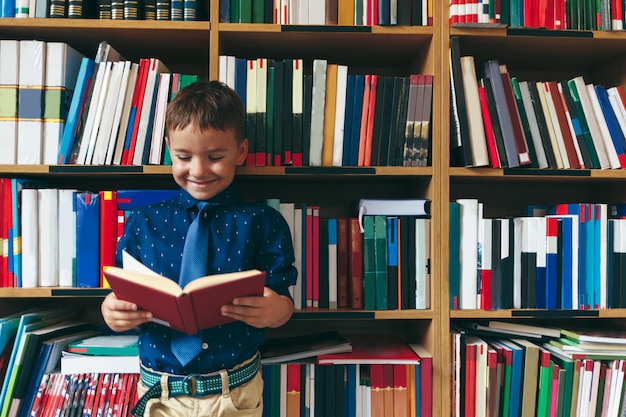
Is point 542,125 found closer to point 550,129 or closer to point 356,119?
point 550,129

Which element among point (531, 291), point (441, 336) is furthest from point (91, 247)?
point (531, 291)

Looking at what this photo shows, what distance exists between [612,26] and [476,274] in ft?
2.63

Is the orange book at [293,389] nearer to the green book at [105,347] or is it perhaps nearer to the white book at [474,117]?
the green book at [105,347]

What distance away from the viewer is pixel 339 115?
4.89ft

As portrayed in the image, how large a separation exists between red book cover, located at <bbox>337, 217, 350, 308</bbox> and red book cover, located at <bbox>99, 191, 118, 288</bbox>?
2.02ft

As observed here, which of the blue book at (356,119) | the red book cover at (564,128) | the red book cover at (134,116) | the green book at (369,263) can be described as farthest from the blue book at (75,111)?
the red book cover at (564,128)

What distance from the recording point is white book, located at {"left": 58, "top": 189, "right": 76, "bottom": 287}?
1.46 meters

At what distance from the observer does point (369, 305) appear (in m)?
1.49

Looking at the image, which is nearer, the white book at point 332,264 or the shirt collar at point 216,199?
the shirt collar at point 216,199

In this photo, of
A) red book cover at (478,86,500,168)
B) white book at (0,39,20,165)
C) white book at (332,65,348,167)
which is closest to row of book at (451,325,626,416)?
red book cover at (478,86,500,168)

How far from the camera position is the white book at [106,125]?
1447 millimetres

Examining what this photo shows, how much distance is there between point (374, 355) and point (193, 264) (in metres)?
0.60

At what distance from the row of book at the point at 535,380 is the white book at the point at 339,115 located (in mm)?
597

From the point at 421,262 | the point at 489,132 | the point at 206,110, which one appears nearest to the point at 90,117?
the point at 206,110
